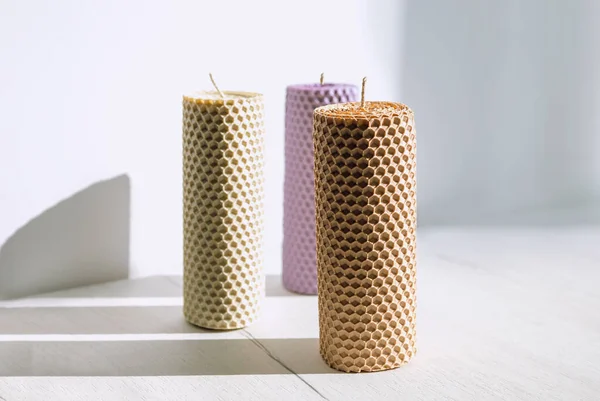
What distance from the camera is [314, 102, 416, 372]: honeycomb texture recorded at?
102cm

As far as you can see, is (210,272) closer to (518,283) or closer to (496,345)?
(496,345)

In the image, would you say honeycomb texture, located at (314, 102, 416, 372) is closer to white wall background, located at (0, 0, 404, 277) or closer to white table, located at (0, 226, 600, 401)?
white table, located at (0, 226, 600, 401)

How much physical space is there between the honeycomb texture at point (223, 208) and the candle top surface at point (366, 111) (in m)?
0.14

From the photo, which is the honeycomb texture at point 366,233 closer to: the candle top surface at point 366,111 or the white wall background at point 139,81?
the candle top surface at point 366,111

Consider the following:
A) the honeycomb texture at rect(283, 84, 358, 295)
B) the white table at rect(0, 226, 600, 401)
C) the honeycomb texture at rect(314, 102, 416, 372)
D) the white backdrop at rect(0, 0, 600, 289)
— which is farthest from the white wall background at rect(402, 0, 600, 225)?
the honeycomb texture at rect(314, 102, 416, 372)

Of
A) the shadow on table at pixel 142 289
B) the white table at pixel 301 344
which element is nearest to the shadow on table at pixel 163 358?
the white table at pixel 301 344

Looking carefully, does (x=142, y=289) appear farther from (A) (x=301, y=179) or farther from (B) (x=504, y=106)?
(B) (x=504, y=106)

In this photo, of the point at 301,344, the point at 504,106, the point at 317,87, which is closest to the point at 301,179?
the point at 317,87

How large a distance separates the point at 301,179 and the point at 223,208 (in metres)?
0.17

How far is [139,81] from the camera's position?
4.41 feet

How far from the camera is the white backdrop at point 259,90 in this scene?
1279mm

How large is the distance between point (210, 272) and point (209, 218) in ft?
0.23

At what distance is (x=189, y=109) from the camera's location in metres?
1.17

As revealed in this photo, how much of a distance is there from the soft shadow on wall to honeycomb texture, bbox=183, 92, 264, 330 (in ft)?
0.61
